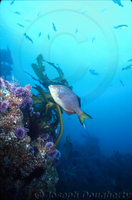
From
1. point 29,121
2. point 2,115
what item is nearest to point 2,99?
→ point 2,115

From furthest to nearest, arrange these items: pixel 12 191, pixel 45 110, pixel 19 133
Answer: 1. pixel 45 110
2. pixel 19 133
3. pixel 12 191

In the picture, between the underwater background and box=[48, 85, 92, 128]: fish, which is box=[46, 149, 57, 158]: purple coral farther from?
box=[48, 85, 92, 128]: fish

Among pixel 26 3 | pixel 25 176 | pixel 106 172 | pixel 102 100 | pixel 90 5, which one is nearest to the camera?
pixel 25 176

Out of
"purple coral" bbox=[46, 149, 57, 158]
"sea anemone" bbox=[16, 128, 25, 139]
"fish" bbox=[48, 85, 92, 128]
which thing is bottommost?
"purple coral" bbox=[46, 149, 57, 158]

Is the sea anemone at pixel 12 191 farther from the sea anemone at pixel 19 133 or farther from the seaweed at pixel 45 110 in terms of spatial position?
the seaweed at pixel 45 110

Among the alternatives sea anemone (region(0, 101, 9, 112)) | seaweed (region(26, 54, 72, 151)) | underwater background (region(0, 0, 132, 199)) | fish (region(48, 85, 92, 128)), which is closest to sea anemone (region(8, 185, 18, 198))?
underwater background (region(0, 0, 132, 199))

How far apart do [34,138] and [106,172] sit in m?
10.2

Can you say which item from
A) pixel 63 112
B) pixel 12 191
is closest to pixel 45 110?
pixel 12 191

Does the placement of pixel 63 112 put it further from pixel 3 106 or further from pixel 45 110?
pixel 3 106

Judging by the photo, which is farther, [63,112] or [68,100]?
[63,112]

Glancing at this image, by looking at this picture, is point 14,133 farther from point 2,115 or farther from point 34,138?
point 34,138

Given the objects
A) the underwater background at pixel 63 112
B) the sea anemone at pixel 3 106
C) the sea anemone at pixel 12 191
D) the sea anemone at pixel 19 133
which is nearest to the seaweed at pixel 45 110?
the underwater background at pixel 63 112

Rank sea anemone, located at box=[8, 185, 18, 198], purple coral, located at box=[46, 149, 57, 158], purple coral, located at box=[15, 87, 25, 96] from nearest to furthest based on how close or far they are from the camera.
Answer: sea anemone, located at box=[8, 185, 18, 198], purple coral, located at box=[15, 87, 25, 96], purple coral, located at box=[46, 149, 57, 158]

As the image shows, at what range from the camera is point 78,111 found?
72.6 inches
